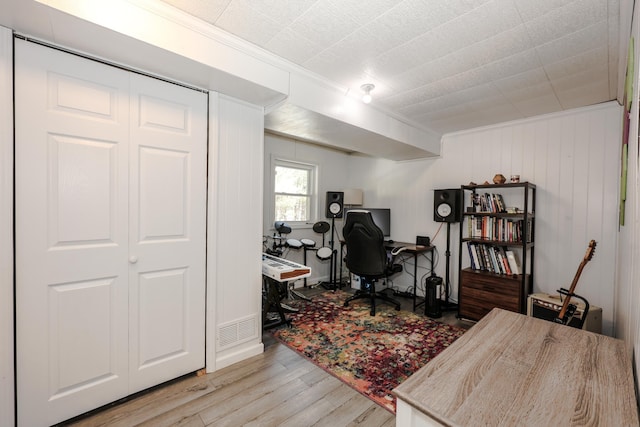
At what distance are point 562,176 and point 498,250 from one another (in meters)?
0.96

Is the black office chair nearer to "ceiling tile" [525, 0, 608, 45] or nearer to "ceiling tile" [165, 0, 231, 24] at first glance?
"ceiling tile" [525, 0, 608, 45]

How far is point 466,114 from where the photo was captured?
3037 mm

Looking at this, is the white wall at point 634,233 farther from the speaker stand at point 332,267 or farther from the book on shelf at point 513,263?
the speaker stand at point 332,267

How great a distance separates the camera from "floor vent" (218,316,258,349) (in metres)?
2.20

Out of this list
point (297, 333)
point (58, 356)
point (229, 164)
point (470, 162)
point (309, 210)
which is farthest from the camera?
point (309, 210)

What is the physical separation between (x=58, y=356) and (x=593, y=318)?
3.85 meters

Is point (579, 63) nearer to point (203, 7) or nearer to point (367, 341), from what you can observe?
point (203, 7)

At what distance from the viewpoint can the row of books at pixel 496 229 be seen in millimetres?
2953

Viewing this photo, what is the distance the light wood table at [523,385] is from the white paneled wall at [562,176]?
2.12 m

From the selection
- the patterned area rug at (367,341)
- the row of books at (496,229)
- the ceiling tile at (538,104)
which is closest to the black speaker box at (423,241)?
the row of books at (496,229)

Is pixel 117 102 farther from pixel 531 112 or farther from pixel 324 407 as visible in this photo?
pixel 531 112

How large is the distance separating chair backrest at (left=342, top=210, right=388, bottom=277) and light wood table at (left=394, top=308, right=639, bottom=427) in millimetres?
2118

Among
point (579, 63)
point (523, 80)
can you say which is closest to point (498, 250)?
point (523, 80)

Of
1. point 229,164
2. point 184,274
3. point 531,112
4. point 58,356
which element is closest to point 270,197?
point 229,164
